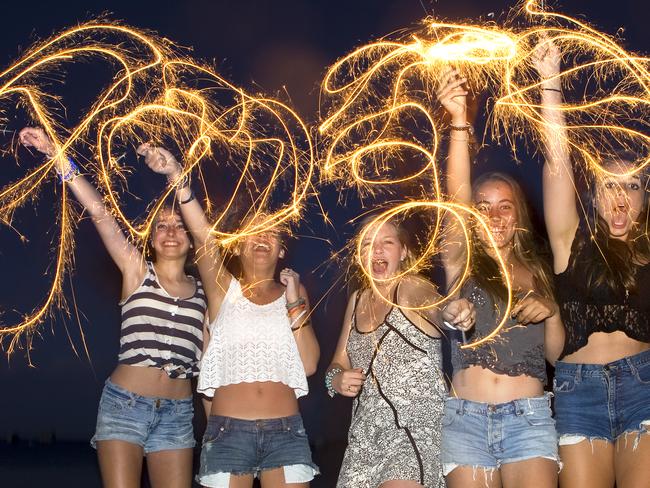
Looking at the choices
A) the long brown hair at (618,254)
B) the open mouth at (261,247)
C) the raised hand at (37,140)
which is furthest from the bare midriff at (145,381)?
the long brown hair at (618,254)

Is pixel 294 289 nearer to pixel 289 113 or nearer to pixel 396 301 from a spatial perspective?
pixel 396 301

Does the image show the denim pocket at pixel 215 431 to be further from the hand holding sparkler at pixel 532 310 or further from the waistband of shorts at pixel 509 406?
the hand holding sparkler at pixel 532 310

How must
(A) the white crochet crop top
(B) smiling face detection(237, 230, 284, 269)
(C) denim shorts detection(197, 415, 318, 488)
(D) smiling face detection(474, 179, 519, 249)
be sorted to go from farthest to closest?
1. (B) smiling face detection(237, 230, 284, 269)
2. (A) the white crochet crop top
3. (C) denim shorts detection(197, 415, 318, 488)
4. (D) smiling face detection(474, 179, 519, 249)

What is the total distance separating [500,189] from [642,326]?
990mm

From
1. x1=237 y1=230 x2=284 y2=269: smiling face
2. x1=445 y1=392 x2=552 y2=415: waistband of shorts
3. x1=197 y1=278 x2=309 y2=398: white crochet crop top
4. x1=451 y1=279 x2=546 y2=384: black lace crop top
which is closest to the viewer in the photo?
x1=445 y1=392 x2=552 y2=415: waistband of shorts

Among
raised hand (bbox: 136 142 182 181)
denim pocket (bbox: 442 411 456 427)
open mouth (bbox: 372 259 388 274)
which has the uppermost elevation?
raised hand (bbox: 136 142 182 181)

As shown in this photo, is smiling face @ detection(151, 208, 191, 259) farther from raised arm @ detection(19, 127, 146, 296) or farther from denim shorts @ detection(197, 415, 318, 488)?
denim shorts @ detection(197, 415, 318, 488)

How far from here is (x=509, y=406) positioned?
4.25 metres

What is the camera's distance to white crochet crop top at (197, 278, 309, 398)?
4.96 meters

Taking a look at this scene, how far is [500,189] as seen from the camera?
4652 millimetres

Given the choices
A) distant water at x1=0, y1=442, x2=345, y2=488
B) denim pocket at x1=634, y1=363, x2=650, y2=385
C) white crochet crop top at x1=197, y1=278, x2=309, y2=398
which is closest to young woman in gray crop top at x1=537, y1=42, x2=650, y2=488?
denim pocket at x1=634, y1=363, x2=650, y2=385

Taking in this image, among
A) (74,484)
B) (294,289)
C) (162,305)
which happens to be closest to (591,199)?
(294,289)

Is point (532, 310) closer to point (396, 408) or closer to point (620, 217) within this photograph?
point (620, 217)

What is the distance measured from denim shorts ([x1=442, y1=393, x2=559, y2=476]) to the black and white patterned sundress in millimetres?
152
